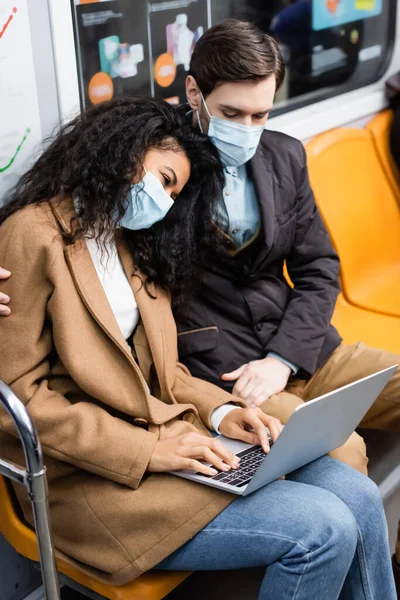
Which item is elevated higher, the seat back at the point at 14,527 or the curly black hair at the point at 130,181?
the curly black hair at the point at 130,181

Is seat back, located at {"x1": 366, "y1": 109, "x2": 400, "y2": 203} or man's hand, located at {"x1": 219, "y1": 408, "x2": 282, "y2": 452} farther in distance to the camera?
seat back, located at {"x1": 366, "y1": 109, "x2": 400, "y2": 203}

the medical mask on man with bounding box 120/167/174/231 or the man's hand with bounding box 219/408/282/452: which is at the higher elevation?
the medical mask on man with bounding box 120/167/174/231

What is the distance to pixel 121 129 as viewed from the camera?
5.95 ft

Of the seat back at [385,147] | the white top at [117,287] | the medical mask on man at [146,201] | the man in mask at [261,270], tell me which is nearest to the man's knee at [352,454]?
the man in mask at [261,270]

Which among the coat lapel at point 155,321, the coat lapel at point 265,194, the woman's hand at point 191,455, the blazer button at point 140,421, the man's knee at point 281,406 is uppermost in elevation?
the coat lapel at point 265,194

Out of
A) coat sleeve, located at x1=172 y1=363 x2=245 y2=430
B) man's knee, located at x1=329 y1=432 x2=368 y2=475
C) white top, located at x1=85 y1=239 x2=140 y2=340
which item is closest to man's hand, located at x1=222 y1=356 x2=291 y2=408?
coat sleeve, located at x1=172 y1=363 x2=245 y2=430

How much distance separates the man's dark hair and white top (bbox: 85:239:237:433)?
19.4 inches

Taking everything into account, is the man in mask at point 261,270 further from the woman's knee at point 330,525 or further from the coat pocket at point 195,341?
the woman's knee at point 330,525

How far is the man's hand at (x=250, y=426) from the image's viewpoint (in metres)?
1.79

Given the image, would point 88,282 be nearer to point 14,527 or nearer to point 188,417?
point 188,417

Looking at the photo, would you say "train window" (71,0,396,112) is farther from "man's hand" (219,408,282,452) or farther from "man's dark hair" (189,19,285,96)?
"man's hand" (219,408,282,452)

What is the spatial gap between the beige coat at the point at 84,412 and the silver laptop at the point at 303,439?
0.15 feet

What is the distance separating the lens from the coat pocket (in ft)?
6.92

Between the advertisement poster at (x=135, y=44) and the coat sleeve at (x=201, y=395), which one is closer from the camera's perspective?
the coat sleeve at (x=201, y=395)
